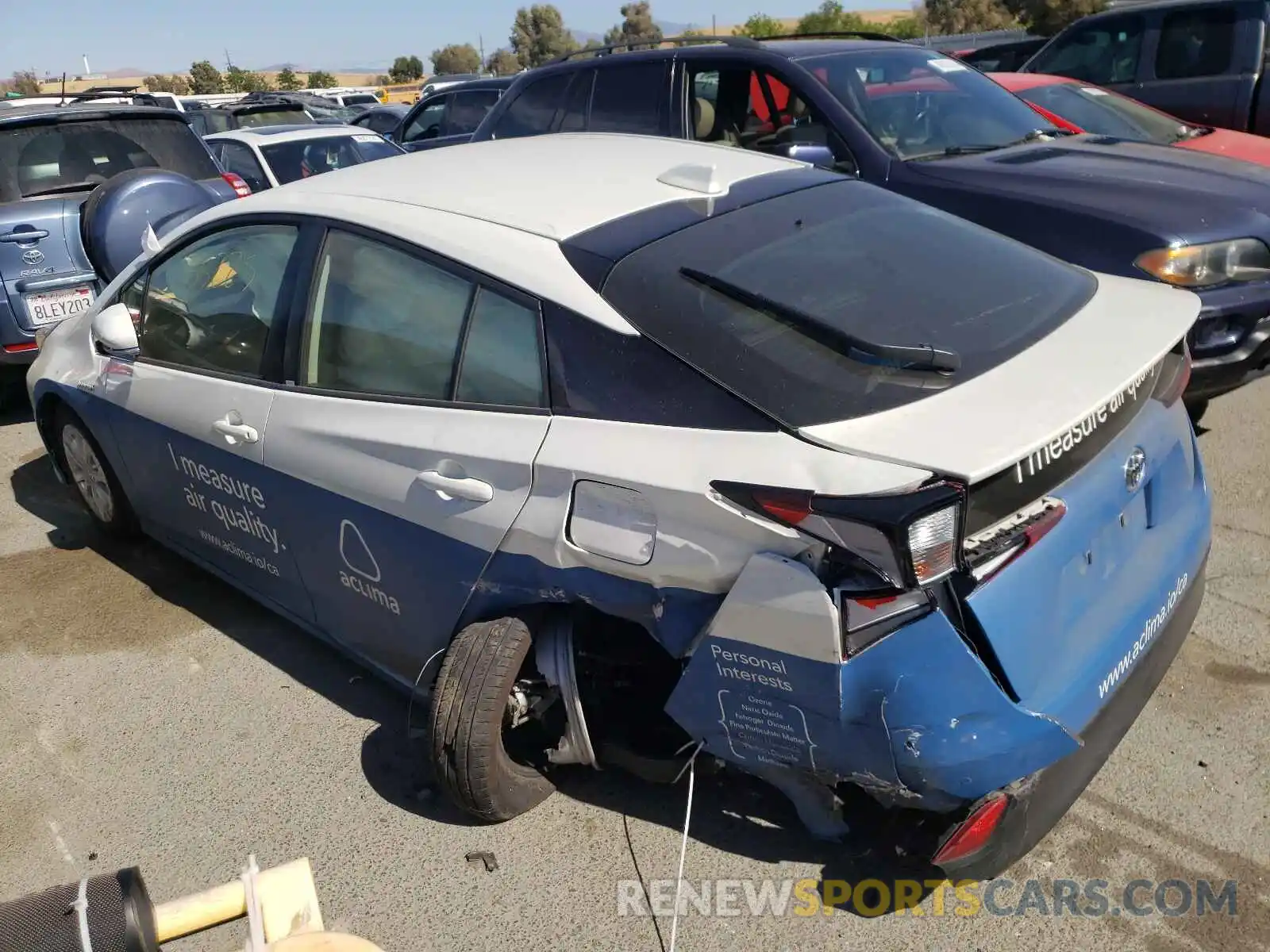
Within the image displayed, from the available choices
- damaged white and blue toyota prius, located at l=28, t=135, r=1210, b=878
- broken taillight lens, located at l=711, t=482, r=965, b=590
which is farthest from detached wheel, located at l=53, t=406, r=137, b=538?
broken taillight lens, located at l=711, t=482, r=965, b=590

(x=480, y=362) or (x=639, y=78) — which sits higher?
(x=639, y=78)

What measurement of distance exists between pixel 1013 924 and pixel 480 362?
1892mm

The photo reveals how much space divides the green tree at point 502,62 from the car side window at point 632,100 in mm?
57390

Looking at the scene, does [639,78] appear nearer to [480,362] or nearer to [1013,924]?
[480,362]

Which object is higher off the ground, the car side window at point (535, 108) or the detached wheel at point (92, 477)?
the car side window at point (535, 108)

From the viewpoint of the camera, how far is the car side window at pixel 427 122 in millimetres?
14031

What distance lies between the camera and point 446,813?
3.04 m

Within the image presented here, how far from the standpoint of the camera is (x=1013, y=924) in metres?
2.50

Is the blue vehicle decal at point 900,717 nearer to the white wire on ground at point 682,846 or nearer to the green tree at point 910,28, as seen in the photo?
the white wire on ground at point 682,846

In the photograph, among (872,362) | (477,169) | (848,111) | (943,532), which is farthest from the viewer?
(848,111)

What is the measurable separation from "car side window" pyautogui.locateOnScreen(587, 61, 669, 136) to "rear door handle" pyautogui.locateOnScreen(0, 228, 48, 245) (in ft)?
10.7

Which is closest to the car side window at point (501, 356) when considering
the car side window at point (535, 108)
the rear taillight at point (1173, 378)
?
the rear taillight at point (1173, 378)

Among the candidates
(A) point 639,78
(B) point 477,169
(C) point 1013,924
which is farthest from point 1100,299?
(A) point 639,78

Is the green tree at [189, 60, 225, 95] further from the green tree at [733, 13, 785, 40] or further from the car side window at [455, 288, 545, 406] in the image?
the car side window at [455, 288, 545, 406]
